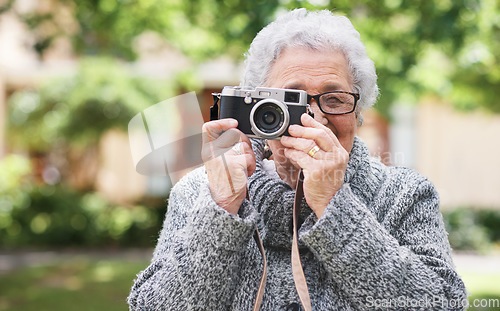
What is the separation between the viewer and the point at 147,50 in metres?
8.48

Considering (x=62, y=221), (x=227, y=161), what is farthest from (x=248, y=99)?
(x=62, y=221)

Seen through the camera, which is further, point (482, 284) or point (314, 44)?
point (482, 284)

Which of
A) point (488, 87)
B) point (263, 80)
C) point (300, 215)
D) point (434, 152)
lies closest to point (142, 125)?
point (263, 80)

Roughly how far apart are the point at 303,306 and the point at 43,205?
9.78m

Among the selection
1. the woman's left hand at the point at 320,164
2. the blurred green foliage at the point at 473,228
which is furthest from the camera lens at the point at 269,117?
the blurred green foliage at the point at 473,228

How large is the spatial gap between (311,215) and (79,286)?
6136 millimetres

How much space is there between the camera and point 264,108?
165cm

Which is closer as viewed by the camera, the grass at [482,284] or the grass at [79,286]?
the grass at [79,286]

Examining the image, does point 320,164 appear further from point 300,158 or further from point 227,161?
point 227,161

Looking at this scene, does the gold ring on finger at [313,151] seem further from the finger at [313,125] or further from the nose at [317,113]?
the nose at [317,113]

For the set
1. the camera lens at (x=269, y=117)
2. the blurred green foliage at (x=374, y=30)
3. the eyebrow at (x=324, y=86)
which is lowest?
the camera lens at (x=269, y=117)

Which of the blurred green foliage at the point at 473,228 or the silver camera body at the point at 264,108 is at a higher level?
the silver camera body at the point at 264,108

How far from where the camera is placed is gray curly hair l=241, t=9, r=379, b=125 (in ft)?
5.85

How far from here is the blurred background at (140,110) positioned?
5.23 metres
